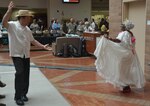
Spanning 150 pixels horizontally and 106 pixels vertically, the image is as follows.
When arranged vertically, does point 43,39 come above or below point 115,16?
below

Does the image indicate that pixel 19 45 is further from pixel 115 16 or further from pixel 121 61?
pixel 115 16

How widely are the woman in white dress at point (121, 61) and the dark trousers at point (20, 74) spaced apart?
1587 millimetres

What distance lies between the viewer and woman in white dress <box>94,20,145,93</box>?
5.98 metres

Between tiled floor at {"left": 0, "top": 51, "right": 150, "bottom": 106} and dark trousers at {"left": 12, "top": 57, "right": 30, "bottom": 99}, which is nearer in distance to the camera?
dark trousers at {"left": 12, "top": 57, "right": 30, "bottom": 99}

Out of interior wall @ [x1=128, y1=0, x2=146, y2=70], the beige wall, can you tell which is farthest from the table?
interior wall @ [x1=128, y1=0, x2=146, y2=70]

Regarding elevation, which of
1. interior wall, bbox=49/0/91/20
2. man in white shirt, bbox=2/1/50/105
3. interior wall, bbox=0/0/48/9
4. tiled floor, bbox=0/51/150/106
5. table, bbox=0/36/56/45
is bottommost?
tiled floor, bbox=0/51/150/106

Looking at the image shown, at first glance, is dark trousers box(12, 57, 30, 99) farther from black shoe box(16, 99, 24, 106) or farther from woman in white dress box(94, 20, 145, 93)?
woman in white dress box(94, 20, 145, 93)

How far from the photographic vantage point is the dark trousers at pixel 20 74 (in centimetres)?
489

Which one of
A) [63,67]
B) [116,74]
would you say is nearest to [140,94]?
[116,74]

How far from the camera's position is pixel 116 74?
236 inches

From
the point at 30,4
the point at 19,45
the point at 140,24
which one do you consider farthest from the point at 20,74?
the point at 30,4

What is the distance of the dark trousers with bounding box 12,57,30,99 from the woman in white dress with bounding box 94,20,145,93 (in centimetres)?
159

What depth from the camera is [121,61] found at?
6.00 metres

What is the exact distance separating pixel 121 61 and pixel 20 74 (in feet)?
6.88
